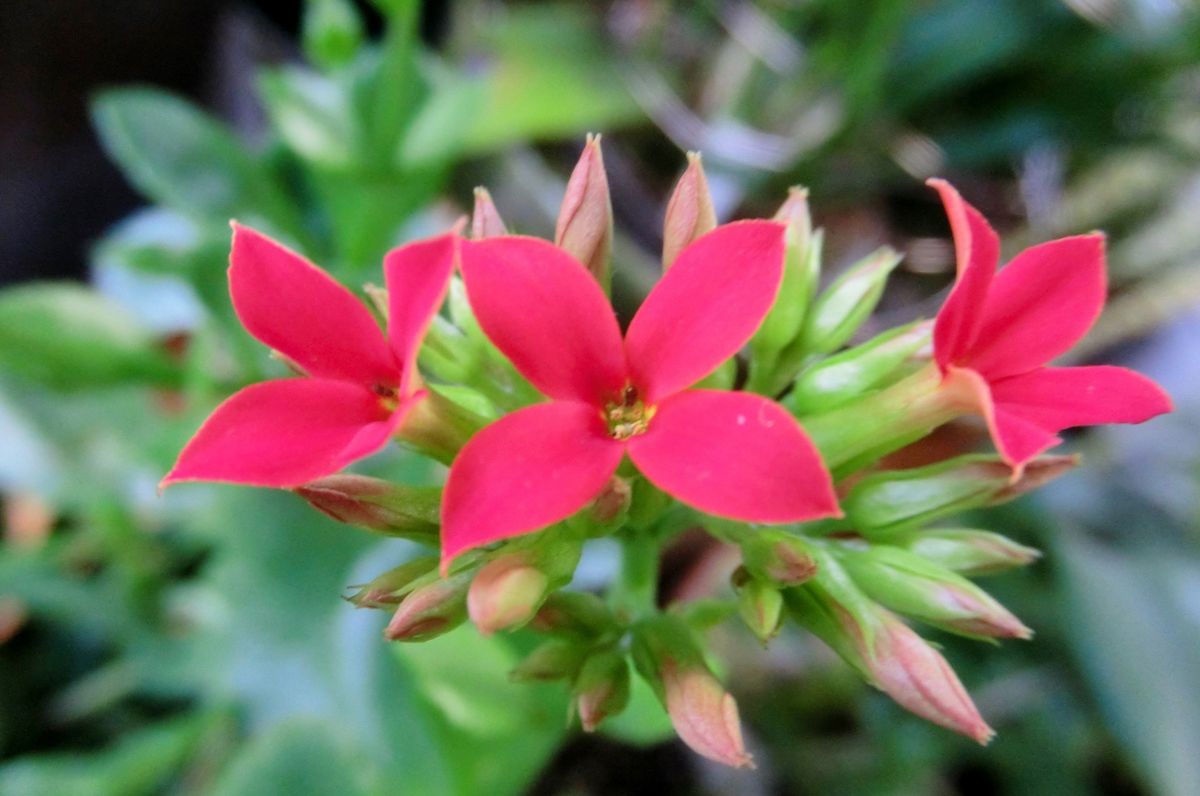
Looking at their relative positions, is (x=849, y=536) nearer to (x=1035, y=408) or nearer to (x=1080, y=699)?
(x=1035, y=408)

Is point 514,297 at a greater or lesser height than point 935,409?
greater

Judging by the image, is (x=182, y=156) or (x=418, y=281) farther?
(x=182, y=156)

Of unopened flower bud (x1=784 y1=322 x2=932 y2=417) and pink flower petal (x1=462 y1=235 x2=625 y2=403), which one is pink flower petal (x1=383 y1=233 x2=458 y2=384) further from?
unopened flower bud (x1=784 y1=322 x2=932 y2=417)

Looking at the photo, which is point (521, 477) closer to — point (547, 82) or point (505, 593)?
point (505, 593)

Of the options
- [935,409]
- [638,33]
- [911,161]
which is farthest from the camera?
[638,33]

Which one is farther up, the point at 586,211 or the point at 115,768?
the point at 586,211

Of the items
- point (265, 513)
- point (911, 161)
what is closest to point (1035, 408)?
point (265, 513)

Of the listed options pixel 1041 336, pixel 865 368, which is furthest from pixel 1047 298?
pixel 865 368
